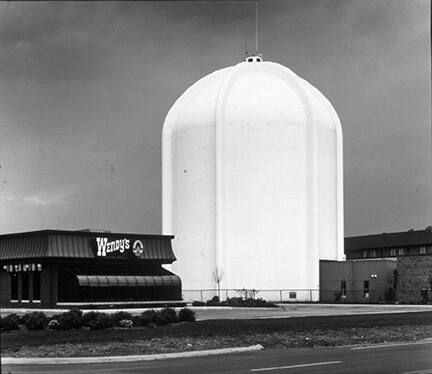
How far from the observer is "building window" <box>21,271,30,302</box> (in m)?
59.2

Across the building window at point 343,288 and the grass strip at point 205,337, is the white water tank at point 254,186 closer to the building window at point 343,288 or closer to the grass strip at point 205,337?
the building window at point 343,288

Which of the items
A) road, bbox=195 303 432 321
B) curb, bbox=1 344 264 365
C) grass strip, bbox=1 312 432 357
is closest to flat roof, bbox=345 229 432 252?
road, bbox=195 303 432 321

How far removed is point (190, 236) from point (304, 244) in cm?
1154

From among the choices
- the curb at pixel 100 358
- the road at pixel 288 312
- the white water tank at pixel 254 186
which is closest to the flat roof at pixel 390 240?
the white water tank at pixel 254 186

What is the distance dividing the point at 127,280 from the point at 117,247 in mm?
2615

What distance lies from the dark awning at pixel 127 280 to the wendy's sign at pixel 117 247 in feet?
5.96

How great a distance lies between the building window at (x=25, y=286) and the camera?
194 ft

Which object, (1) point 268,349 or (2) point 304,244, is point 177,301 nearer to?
(2) point 304,244

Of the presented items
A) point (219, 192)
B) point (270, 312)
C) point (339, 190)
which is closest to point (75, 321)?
point (270, 312)

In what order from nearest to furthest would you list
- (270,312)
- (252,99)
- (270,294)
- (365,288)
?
1. (270,312)
2. (365,288)
3. (270,294)
4. (252,99)

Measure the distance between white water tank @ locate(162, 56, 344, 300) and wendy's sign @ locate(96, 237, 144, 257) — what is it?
759 inches

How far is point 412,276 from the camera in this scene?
248ft

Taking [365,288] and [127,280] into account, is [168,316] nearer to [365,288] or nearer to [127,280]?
[127,280]

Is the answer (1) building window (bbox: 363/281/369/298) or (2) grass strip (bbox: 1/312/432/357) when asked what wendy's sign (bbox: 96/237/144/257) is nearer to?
(1) building window (bbox: 363/281/369/298)
